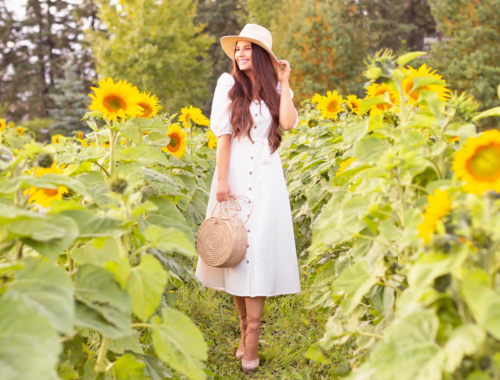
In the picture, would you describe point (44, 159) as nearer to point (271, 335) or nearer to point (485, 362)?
point (485, 362)

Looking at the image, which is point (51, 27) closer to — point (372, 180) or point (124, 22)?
point (124, 22)

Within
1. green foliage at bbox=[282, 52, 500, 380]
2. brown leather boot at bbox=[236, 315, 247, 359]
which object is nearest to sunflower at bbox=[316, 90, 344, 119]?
brown leather boot at bbox=[236, 315, 247, 359]

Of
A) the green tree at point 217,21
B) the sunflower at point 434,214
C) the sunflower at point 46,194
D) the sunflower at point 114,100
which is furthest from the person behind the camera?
the green tree at point 217,21

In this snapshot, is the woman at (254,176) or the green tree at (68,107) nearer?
the woman at (254,176)

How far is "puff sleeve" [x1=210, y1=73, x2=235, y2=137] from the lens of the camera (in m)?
3.05

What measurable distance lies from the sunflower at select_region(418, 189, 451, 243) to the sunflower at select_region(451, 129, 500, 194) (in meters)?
0.09

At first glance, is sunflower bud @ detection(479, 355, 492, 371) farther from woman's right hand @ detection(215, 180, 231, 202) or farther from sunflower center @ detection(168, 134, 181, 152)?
sunflower center @ detection(168, 134, 181, 152)

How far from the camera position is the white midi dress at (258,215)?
9.64ft

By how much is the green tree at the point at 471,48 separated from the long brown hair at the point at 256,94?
16117 mm

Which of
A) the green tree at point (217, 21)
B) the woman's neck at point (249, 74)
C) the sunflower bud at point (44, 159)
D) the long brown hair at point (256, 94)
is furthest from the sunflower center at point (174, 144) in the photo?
the green tree at point (217, 21)

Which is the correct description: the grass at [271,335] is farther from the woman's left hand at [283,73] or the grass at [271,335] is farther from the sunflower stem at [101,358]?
the woman's left hand at [283,73]

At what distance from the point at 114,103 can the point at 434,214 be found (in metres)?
1.59

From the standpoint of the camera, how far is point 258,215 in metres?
2.99

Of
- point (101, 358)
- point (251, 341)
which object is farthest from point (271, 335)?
point (101, 358)
